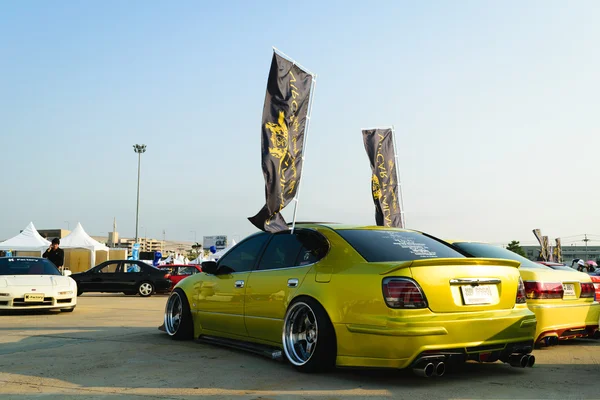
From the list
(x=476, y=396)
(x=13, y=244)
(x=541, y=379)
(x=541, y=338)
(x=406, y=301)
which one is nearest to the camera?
(x=476, y=396)

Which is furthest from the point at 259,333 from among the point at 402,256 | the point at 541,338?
the point at 541,338

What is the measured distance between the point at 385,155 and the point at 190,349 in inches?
395

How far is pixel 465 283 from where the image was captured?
502cm

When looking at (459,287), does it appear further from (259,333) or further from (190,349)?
(190,349)

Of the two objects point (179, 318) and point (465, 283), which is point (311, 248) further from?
point (179, 318)

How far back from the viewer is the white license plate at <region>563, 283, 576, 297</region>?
7011 mm

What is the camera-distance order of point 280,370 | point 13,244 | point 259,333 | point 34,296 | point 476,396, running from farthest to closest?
point 13,244
point 34,296
point 259,333
point 280,370
point 476,396

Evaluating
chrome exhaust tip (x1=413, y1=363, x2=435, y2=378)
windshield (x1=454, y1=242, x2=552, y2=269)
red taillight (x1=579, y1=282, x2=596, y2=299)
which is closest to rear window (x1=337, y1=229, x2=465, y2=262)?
chrome exhaust tip (x1=413, y1=363, x2=435, y2=378)

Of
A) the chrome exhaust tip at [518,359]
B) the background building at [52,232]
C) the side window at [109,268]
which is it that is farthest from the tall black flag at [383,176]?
Result: the background building at [52,232]

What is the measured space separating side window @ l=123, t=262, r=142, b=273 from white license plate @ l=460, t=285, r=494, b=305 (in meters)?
17.7

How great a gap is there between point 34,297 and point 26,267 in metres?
1.35

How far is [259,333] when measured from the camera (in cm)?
615

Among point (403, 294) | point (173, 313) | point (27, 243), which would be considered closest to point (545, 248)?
point (27, 243)

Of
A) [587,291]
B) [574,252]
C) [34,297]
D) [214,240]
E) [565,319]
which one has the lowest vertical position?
[34,297]
